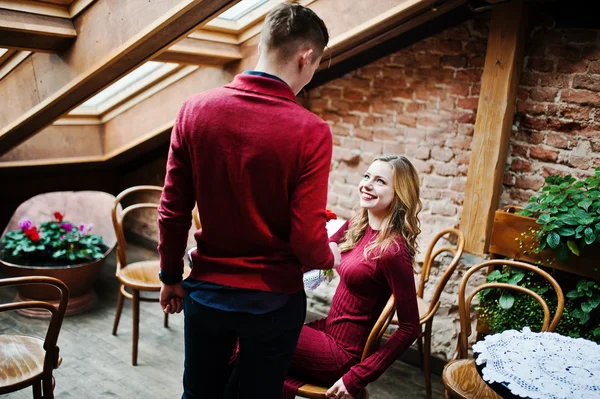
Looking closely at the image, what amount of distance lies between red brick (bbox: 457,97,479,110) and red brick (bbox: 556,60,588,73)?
0.44 meters

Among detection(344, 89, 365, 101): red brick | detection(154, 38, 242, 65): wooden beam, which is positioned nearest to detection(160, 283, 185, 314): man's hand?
detection(154, 38, 242, 65): wooden beam

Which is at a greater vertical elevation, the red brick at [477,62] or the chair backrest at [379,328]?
the red brick at [477,62]

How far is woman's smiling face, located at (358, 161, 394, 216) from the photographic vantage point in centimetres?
213

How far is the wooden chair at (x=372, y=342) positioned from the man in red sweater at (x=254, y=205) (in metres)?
0.44

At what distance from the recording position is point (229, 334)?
1.51 metres

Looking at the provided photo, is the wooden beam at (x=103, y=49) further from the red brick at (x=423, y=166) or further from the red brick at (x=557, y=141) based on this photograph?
the red brick at (x=557, y=141)

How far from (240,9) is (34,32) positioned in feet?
3.46

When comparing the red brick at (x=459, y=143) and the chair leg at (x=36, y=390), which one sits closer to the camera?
the chair leg at (x=36, y=390)

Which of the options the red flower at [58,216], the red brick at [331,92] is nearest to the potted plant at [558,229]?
the red brick at [331,92]

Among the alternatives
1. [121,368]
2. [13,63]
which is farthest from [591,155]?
[13,63]

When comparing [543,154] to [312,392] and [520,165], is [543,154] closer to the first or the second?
[520,165]

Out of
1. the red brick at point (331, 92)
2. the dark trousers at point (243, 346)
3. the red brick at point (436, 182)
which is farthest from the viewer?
the red brick at point (331, 92)

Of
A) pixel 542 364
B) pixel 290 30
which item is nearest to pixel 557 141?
pixel 542 364

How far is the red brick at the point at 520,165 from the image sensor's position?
3000mm
